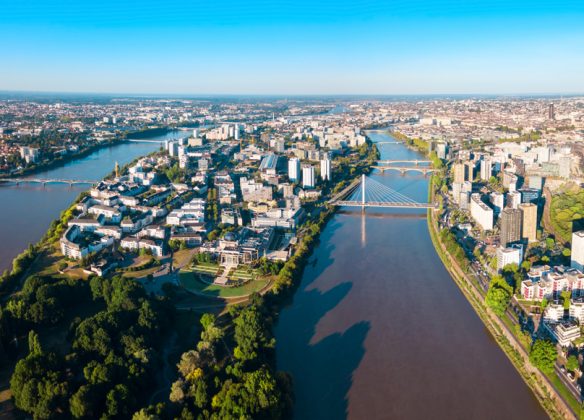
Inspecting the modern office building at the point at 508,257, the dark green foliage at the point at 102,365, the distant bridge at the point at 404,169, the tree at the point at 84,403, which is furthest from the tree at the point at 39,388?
the distant bridge at the point at 404,169

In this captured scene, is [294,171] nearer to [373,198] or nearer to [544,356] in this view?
[373,198]

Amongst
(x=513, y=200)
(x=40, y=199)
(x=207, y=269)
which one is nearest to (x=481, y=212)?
(x=513, y=200)

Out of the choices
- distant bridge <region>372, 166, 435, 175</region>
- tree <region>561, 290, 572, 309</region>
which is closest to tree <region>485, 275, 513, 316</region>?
tree <region>561, 290, 572, 309</region>

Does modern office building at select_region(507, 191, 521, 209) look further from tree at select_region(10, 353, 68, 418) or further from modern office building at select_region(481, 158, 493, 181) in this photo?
tree at select_region(10, 353, 68, 418)

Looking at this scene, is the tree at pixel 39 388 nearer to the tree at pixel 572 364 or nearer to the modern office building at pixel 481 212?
the tree at pixel 572 364

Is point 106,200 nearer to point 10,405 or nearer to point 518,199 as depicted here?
point 10,405

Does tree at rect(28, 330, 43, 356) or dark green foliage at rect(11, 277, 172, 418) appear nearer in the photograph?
dark green foliage at rect(11, 277, 172, 418)
